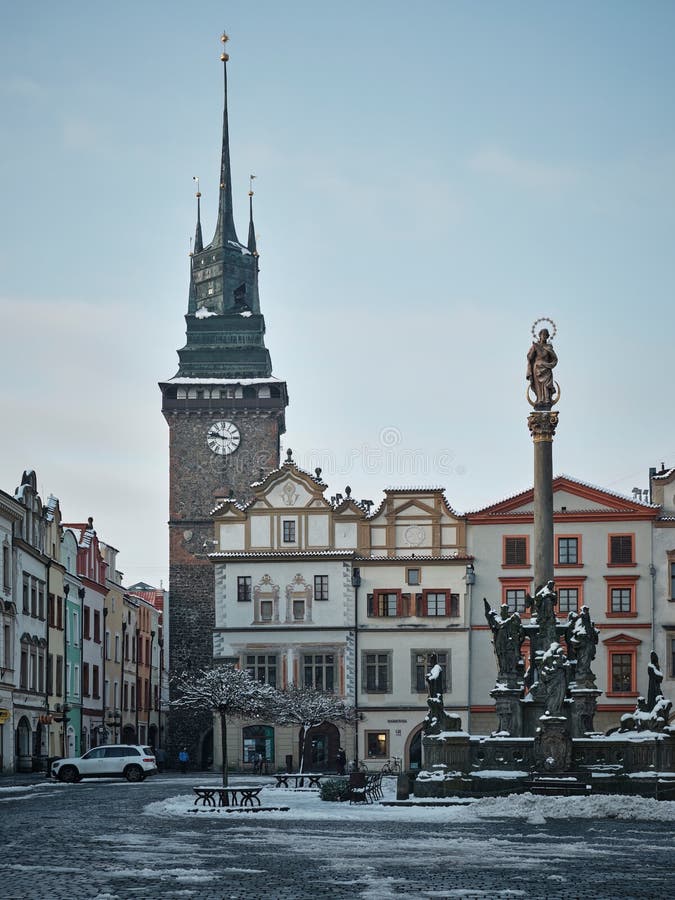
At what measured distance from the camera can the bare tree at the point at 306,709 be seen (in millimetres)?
63438

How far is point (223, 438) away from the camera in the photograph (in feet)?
280

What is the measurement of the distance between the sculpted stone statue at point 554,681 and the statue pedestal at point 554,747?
72 centimetres

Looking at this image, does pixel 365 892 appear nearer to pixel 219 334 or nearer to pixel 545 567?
pixel 545 567

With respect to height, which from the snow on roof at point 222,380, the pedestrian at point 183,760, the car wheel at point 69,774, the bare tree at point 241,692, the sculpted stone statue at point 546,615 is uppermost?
the snow on roof at point 222,380

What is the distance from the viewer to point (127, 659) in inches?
3612

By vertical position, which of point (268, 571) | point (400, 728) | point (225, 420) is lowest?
point (400, 728)

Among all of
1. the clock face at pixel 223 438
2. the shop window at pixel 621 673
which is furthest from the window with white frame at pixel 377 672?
the clock face at pixel 223 438

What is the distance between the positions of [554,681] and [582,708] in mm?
1738

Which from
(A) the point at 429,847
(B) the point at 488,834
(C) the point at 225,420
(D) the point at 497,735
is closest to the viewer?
(A) the point at 429,847

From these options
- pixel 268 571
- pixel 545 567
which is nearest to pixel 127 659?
pixel 268 571

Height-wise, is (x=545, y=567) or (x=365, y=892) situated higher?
(x=545, y=567)

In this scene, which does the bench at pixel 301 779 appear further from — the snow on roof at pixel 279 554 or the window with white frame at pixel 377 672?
the snow on roof at pixel 279 554

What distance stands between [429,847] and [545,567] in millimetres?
18703

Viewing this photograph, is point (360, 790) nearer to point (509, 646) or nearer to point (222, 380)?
point (509, 646)
